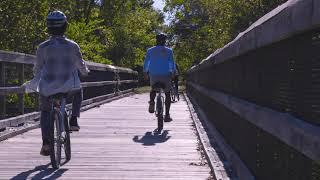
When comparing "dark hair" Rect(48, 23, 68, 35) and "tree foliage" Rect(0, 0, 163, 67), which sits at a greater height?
"tree foliage" Rect(0, 0, 163, 67)

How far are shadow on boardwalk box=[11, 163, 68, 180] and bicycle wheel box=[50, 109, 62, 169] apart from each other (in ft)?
0.33

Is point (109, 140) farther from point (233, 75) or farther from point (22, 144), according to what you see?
point (233, 75)

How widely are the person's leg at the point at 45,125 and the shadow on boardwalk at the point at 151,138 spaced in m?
2.64

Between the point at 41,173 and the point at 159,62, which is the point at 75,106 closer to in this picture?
the point at 41,173

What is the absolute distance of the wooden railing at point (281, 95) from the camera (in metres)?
3.37

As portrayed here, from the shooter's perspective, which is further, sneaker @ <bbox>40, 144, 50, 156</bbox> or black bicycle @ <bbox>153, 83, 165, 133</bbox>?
black bicycle @ <bbox>153, 83, 165, 133</bbox>

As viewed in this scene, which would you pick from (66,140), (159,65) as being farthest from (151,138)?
(66,140)

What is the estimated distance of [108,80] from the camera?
2414 cm

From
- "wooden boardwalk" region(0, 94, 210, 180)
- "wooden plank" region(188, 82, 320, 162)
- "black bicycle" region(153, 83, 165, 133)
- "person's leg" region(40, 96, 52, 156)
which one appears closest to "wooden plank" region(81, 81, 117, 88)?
"wooden boardwalk" region(0, 94, 210, 180)

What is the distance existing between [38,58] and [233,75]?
2316 mm

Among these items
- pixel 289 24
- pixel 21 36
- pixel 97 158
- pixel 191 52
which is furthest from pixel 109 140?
pixel 191 52

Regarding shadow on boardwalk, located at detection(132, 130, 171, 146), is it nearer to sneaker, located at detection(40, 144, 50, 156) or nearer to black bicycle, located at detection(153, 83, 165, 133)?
black bicycle, located at detection(153, 83, 165, 133)

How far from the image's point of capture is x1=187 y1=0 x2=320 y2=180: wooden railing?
3.37 metres

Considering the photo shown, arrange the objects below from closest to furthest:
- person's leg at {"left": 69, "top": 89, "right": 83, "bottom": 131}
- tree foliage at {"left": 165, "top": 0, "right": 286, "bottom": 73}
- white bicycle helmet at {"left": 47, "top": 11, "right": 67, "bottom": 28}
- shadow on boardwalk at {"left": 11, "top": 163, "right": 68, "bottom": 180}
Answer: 1. shadow on boardwalk at {"left": 11, "top": 163, "right": 68, "bottom": 180}
2. white bicycle helmet at {"left": 47, "top": 11, "right": 67, "bottom": 28}
3. person's leg at {"left": 69, "top": 89, "right": 83, "bottom": 131}
4. tree foliage at {"left": 165, "top": 0, "right": 286, "bottom": 73}
